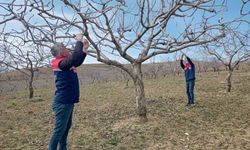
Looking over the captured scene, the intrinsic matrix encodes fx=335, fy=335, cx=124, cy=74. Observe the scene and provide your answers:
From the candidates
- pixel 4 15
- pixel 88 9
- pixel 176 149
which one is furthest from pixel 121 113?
pixel 4 15

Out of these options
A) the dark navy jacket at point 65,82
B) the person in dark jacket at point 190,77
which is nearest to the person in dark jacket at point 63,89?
the dark navy jacket at point 65,82

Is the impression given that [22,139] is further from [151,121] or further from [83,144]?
[151,121]

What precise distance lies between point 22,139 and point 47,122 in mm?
2153

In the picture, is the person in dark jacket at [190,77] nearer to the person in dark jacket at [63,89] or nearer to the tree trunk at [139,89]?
the tree trunk at [139,89]

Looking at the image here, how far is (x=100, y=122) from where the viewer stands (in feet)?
30.7

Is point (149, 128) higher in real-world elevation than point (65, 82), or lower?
lower

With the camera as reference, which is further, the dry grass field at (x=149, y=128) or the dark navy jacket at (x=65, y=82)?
the dry grass field at (x=149, y=128)

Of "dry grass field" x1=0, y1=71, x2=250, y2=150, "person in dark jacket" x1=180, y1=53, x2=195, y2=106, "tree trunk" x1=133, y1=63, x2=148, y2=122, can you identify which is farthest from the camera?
"person in dark jacket" x1=180, y1=53, x2=195, y2=106

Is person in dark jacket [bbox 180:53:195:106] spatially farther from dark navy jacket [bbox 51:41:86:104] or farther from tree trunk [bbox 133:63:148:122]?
dark navy jacket [bbox 51:41:86:104]

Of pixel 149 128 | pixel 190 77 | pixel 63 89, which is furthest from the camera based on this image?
pixel 190 77

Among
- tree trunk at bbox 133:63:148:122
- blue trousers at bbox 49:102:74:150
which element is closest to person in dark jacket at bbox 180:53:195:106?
tree trunk at bbox 133:63:148:122

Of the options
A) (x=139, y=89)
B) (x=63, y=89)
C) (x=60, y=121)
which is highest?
(x=63, y=89)

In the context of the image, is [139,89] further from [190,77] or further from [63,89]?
[63,89]

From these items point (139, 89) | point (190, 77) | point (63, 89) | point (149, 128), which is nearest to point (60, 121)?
point (63, 89)
